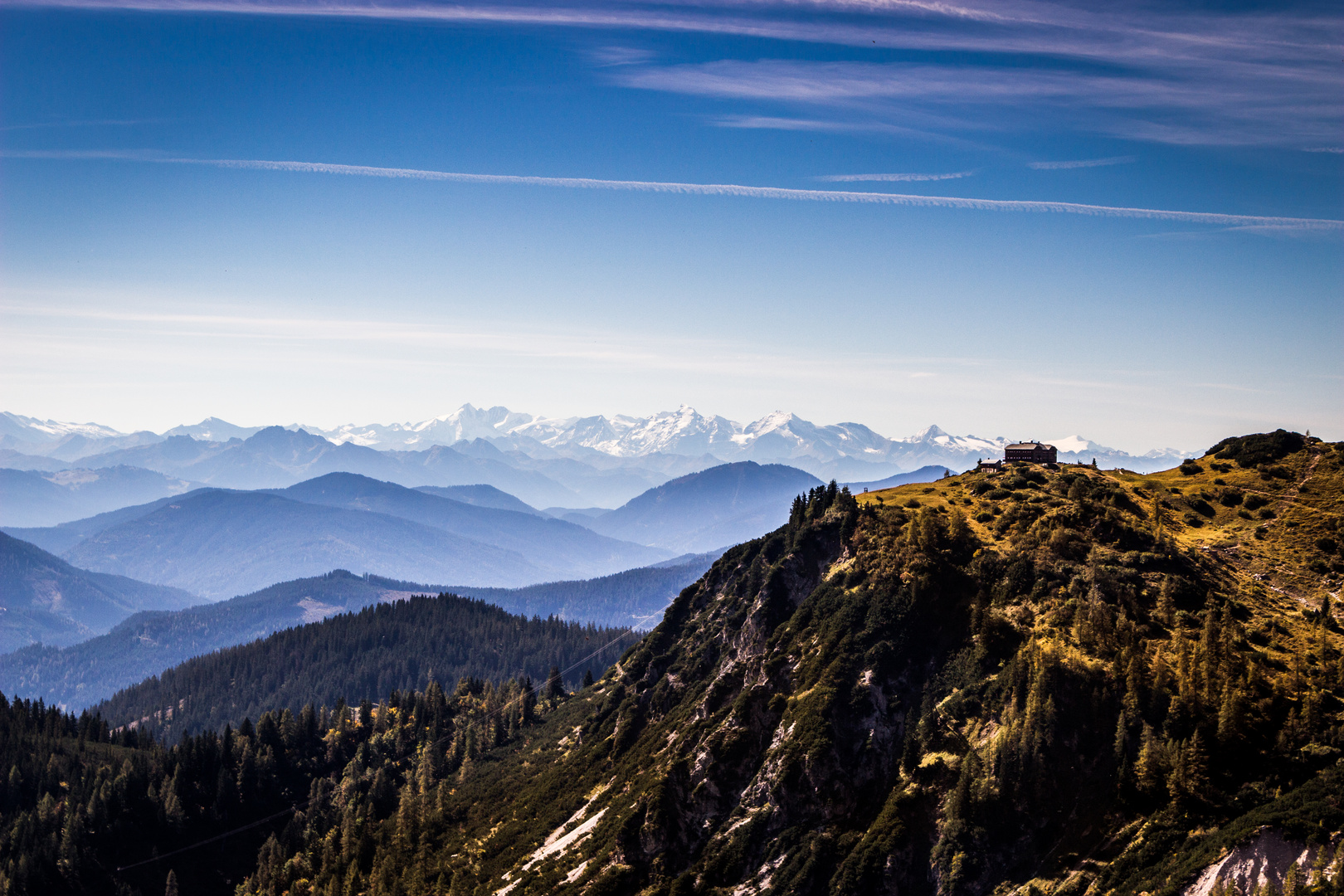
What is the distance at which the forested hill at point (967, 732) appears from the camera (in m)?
90.8

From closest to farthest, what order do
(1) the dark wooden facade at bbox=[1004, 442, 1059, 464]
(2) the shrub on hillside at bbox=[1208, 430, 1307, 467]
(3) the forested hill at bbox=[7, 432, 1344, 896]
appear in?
(3) the forested hill at bbox=[7, 432, 1344, 896] → (2) the shrub on hillside at bbox=[1208, 430, 1307, 467] → (1) the dark wooden facade at bbox=[1004, 442, 1059, 464]

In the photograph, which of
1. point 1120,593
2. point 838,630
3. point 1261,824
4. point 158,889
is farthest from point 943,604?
point 158,889

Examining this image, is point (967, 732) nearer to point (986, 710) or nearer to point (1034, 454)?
point (986, 710)

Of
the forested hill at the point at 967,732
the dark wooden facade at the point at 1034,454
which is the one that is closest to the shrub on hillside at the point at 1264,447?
the forested hill at the point at 967,732

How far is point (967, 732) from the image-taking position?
364 feet

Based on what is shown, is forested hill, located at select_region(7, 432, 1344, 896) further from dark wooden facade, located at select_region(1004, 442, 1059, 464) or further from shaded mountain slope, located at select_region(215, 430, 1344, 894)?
dark wooden facade, located at select_region(1004, 442, 1059, 464)

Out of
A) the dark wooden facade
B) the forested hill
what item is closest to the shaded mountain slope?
the forested hill

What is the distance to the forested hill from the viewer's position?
298 ft

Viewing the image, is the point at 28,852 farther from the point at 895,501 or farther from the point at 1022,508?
the point at 1022,508

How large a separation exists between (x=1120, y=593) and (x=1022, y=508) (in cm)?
3154

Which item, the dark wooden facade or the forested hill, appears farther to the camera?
the dark wooden facade

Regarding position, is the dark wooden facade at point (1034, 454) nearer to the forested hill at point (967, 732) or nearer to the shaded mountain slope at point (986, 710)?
the shaded mountain slope at point (986, 710)

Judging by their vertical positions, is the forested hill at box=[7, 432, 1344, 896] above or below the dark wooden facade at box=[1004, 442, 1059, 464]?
below

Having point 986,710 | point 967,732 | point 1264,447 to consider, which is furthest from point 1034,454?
point 967,732
